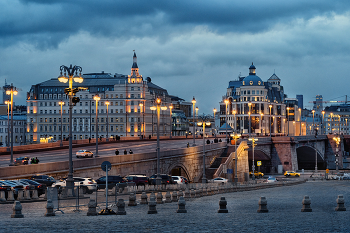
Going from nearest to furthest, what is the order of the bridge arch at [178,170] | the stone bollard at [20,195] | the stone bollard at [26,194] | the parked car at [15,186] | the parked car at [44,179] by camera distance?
the stone bollard at [20,195], the stone bollard at [26,194], the parked car at [15,186], the parked car at [44,179], the bridge arch at [178,170]

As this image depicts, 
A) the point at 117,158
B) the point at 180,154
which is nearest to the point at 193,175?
the point at 180,154

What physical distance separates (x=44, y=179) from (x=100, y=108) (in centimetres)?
13845

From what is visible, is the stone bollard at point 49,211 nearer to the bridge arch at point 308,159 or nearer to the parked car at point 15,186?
the parked car at point 15,186

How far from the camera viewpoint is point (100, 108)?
181000 millimetres

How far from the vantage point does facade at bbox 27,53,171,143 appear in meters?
176

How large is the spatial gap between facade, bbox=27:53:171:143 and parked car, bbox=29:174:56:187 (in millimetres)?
124566

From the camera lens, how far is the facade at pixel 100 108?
17575 cm

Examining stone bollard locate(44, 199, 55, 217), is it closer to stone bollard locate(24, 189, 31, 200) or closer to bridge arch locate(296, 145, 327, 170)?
stone bollard locate(24, 189, 31, 200)

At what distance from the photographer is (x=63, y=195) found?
100 feet

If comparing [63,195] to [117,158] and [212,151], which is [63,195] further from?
[212,151]

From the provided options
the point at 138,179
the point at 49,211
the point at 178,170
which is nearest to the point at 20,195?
the point at 49,211

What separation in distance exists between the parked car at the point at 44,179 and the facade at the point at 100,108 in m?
125

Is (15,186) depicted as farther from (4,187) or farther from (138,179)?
(138,179)

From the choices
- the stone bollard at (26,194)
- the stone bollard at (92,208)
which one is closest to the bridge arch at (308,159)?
the stone bollard at (26,194)
